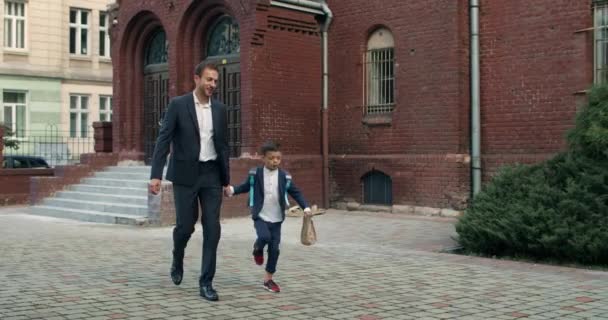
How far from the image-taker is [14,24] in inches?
1348

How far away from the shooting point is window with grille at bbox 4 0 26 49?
3400 centimetres

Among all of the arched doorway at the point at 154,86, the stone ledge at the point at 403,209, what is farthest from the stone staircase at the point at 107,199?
the stone ledge at the point at 403,209

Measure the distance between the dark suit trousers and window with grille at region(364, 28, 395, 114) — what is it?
9.31 metres

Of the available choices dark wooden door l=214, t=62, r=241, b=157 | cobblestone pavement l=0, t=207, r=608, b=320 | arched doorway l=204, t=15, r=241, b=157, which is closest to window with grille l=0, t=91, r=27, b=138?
arched doorway l=204, t=15, r=241, b=157

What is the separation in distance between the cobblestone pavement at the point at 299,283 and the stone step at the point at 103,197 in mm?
3177

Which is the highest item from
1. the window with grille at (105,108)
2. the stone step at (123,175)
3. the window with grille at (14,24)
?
the window with grille at (14,24)

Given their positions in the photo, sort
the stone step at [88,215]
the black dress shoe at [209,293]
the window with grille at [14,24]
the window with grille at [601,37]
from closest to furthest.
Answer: the black dress shoe at [209,293] < the window with grille at [601,37] < the stone step at [88,215] < the window with grille at [14,24]

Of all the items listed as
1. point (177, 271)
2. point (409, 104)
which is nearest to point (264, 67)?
point (409, 104)

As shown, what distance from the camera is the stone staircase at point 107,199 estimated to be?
48.1ft

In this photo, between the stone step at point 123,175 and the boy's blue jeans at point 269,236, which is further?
the stone step at point 123,175

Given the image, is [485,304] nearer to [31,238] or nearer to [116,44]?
[31,238]

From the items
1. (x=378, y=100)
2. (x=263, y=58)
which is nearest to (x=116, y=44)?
(x=263, y=58)

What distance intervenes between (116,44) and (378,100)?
7.16 metres

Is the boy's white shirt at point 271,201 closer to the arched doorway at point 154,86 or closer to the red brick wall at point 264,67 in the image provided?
the red brick wall at point 264,67
